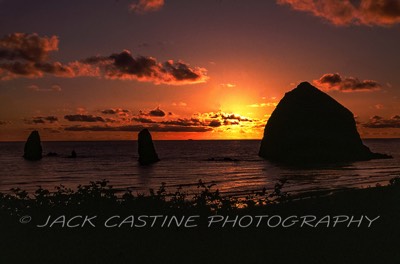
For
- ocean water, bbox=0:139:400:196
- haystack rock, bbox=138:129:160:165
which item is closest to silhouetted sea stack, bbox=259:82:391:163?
ocean water, bbox=0:139:400:196

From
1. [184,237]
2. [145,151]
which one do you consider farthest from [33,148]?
[184,237]

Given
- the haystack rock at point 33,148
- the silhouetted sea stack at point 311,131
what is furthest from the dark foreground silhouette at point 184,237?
the haystack rock at point 33,148

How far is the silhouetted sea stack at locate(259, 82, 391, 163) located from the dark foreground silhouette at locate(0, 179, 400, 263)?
278ft

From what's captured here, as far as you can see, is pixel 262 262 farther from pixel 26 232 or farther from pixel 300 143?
pixel 300 143

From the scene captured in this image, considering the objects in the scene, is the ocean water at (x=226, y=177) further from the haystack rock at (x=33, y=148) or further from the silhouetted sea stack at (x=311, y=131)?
the haystack rock at (x=33, y=148)

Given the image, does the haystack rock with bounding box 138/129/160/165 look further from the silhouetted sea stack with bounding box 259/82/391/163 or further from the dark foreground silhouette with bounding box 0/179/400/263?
→ the dark foreground silhouette with bounding box 0/179/400/263

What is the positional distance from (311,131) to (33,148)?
83.9m

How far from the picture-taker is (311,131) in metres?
107

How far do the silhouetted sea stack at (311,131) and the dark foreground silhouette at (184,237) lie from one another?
278ft

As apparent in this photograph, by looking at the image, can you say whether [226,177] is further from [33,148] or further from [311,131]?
[33,148]

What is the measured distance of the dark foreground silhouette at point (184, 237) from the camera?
1305cm

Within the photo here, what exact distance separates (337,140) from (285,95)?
20.7m

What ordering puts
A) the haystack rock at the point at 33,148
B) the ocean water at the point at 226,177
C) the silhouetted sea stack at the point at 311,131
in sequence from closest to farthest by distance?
the ocean water at the point at 226,177 → the silhouetted sea stack at the point at 311,131 → the haystack rock at the point at 33,148

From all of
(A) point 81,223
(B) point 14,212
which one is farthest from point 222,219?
(B) point 14,212
